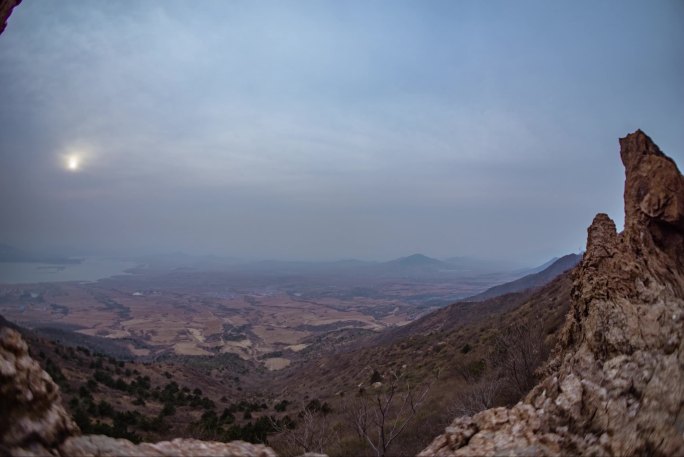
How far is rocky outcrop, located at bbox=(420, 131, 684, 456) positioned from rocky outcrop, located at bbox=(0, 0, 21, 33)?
10.9m

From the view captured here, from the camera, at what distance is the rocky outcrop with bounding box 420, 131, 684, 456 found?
5.70 m

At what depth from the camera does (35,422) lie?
436 cm

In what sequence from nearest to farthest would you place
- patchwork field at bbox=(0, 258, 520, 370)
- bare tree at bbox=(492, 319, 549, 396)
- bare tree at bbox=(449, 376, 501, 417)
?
bare tree at bbox=(449, 376, 501, 417), bare tree at bbox=(492, 319, 549, 396), patchwork field at bbox=(0, 258, 520, 370)

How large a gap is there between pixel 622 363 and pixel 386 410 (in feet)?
24.9

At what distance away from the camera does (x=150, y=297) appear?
6757 inches

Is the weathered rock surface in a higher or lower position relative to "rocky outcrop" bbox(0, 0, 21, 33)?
lower

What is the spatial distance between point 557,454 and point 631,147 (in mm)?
10261

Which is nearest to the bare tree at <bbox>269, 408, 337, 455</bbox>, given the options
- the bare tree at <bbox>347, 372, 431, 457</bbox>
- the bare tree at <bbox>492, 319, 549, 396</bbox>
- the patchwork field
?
the bare tree at <bbox>347, 372, 431, 457</bbox>

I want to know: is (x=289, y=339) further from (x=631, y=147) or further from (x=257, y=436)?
(x=631, y=147)

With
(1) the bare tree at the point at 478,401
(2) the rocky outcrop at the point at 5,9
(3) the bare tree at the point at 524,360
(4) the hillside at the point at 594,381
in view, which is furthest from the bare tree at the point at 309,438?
(2) the rocky outcrop at the point at 5,9

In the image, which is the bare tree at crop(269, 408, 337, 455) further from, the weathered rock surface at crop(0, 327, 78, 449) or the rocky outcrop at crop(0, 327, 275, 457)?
the weathered rock surface at crop(0, 327, 78, 449)

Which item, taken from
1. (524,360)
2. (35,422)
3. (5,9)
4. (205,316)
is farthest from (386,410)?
(205,316)

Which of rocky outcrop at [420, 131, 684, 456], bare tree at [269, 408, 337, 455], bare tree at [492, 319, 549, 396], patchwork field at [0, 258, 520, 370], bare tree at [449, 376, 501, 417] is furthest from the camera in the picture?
patchwork field at [0, 258, 520, 370]

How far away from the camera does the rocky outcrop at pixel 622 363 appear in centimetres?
570
